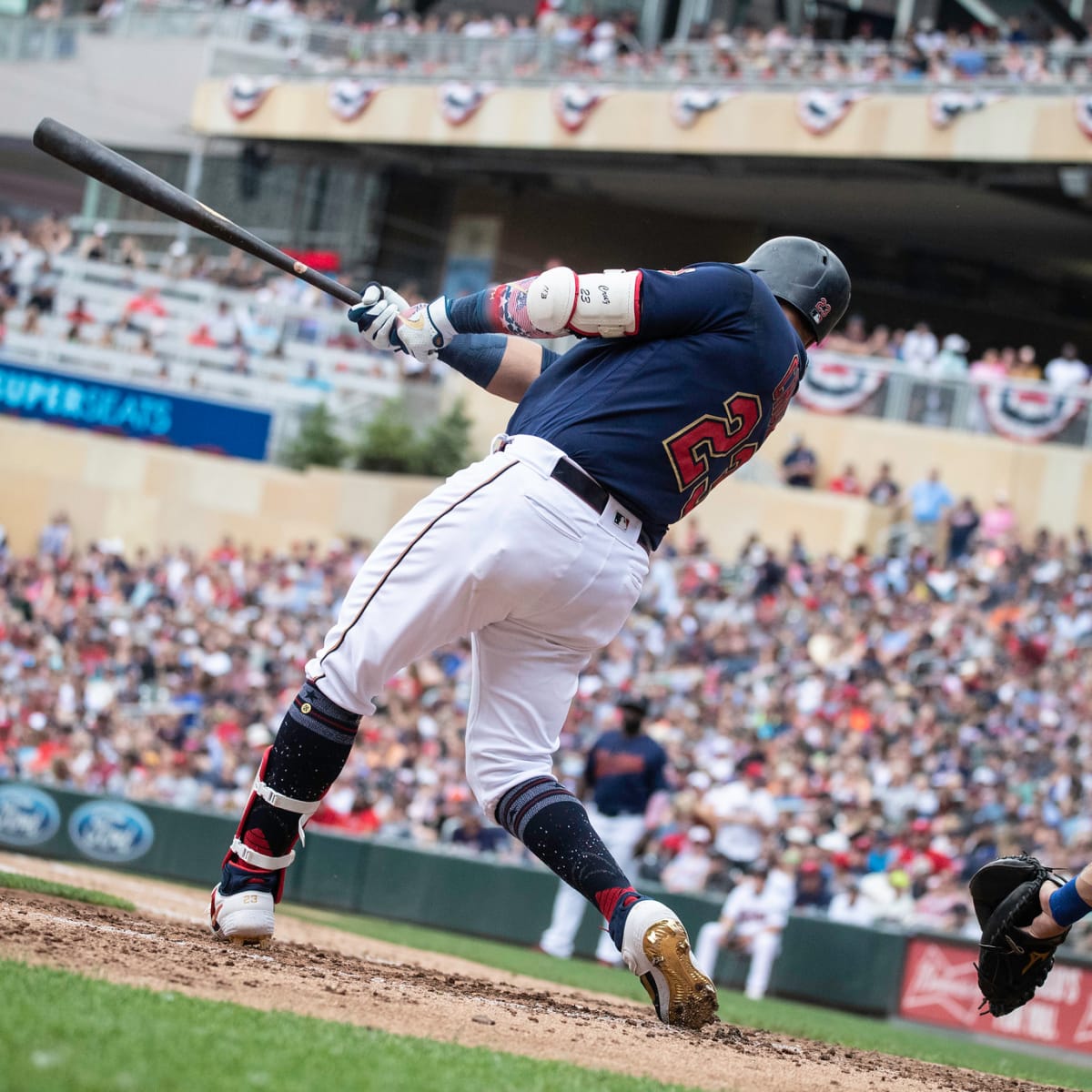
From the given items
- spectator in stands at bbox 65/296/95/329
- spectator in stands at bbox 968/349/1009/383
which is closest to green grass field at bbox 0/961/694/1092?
spectator in stands at bbox 968/349/1009/383

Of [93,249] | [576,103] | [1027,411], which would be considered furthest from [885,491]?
[93,249]

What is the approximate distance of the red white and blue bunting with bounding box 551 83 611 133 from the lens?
86.0 ft

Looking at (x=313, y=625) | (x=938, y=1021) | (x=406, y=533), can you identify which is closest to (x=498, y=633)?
(x=406, y=533)

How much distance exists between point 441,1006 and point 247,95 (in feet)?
91.2

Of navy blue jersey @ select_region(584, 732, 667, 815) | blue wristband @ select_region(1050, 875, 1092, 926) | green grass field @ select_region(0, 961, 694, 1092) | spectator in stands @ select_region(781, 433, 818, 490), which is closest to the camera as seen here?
green grass field @ select_region(0, 961, 694, 1092)

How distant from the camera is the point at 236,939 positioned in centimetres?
471

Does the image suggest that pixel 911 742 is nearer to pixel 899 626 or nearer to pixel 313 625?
pixel 899 626

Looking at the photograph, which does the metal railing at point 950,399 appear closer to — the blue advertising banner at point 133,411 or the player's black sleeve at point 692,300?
the blue advertising banner at point 133,411

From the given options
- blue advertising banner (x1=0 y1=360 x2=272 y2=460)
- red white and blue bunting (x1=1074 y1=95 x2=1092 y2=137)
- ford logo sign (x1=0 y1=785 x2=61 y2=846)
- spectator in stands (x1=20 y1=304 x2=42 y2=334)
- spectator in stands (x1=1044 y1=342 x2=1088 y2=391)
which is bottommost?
ford logo sign (x1=0 y1=785 x2=61 y2=846)

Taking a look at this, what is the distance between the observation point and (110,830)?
550 inches

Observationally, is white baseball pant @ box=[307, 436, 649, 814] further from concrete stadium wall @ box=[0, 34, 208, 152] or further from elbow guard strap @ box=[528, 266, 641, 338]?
concrete stadium wall @ box=[0, 34, 208, 152]

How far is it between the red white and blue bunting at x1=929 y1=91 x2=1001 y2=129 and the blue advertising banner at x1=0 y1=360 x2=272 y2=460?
9.91 metres

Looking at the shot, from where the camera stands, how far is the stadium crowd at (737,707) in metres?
12.5

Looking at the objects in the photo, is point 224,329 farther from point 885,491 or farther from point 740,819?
point 740,819
